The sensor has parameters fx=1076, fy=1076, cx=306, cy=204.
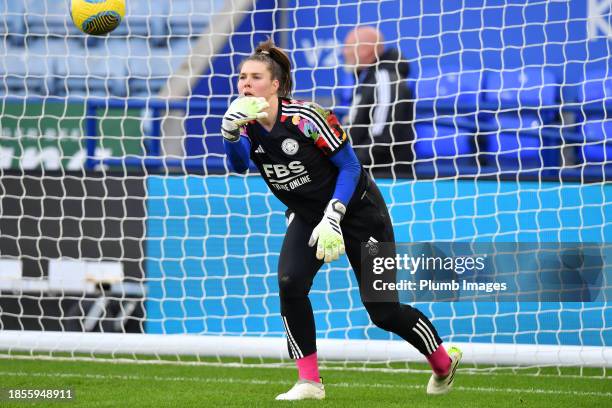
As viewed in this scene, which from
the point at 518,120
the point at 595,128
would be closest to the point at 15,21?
the point at 518,120

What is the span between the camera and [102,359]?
7180mm

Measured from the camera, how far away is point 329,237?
15.2ft

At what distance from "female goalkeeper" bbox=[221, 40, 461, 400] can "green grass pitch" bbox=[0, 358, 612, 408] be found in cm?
33

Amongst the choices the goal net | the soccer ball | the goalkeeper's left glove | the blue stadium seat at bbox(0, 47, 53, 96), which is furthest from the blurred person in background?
the blue stadium seat at bbox(0, 47, 53, 96)

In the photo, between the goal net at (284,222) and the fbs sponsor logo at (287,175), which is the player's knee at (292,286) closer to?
the fbs sponsor logo at (287,175)

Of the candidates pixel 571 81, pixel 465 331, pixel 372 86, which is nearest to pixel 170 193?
pixel 372 86

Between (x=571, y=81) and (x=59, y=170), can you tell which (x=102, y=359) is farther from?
(x=571, y=81)

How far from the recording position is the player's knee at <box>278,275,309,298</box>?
16.2ft

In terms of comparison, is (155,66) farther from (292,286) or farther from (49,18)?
(292,286)

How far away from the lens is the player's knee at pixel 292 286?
4945 mm

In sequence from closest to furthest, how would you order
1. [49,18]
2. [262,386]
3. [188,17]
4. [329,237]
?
[329,237]
[262,386]
[188,17]
[49,18]

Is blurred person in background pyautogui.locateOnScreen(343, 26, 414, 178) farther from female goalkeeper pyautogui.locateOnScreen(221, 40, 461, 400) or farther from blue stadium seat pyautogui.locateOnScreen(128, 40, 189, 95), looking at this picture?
blue stadium seat pyautogui.locateOnScreen(128, 40, 189, 95)

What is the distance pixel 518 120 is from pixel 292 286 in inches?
161

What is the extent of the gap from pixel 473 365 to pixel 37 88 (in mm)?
5525
